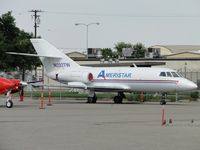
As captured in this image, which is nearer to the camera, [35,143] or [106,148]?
[106,148]

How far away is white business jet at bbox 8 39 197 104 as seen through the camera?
123ft

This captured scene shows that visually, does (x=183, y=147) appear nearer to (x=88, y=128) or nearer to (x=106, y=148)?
(x=106, y=148)

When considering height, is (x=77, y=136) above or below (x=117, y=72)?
below

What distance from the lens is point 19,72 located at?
67125 millimetres

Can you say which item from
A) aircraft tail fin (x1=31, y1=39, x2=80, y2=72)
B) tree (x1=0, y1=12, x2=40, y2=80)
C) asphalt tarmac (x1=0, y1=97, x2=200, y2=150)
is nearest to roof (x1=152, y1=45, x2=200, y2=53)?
tree (x1=0, y1=12, x2=40, y2=80)

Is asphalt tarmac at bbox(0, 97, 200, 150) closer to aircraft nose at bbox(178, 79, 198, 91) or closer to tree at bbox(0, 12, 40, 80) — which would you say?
aircraft nose at bbox(178, 79, 198, 91)

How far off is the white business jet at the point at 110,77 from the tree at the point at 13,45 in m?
18.2

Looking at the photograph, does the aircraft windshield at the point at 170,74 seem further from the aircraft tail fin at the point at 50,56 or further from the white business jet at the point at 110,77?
the aircraft tail fin at the point at 50,56

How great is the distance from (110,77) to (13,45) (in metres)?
24.6

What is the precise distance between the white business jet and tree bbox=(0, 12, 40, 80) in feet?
59.6

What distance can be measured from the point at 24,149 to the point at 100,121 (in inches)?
340

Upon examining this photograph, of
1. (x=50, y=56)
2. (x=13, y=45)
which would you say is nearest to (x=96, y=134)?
(x=50, y=56)

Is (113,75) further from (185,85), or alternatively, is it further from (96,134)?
(96,134)

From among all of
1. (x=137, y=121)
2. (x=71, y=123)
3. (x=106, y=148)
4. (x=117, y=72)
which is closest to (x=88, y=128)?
(x=71, y=123)
